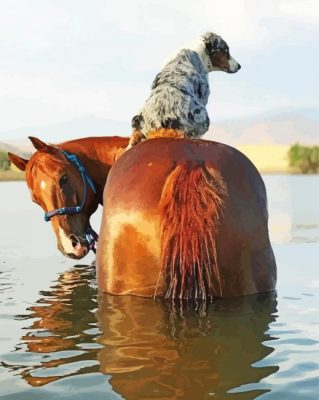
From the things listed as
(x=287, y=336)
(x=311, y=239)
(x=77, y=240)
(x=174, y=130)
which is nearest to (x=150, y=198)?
(x=174, y=130)

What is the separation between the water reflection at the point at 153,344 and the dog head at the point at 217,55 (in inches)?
110

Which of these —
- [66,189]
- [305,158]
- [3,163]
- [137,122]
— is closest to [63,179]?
[66,189]

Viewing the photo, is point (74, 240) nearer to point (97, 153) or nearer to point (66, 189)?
point (66, 189)

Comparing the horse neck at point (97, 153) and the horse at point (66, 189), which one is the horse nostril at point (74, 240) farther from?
the horse neck at point (97, 153)

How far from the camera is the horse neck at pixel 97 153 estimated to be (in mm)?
7332

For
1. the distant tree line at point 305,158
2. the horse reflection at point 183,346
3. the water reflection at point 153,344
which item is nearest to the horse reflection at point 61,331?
the water reflection at point 153,344

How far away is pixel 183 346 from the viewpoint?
4.39 metres

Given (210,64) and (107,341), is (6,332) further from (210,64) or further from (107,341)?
(210,64)

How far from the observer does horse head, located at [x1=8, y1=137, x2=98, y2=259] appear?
21.6 ft

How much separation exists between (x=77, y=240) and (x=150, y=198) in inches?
71.9

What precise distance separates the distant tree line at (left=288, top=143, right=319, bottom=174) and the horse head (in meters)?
60.1

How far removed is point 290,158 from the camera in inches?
2680

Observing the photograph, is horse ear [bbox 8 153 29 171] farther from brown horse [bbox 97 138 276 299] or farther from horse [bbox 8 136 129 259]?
brown horse [bbox 97 138 276 299]

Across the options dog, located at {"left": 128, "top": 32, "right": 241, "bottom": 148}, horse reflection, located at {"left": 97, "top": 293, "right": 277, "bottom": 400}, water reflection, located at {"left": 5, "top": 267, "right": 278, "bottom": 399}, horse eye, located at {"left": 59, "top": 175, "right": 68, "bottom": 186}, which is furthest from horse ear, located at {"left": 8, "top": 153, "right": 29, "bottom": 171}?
horse reflection, located at {"left": 97, "top": 293, "right": 277, "bottom": 400}
